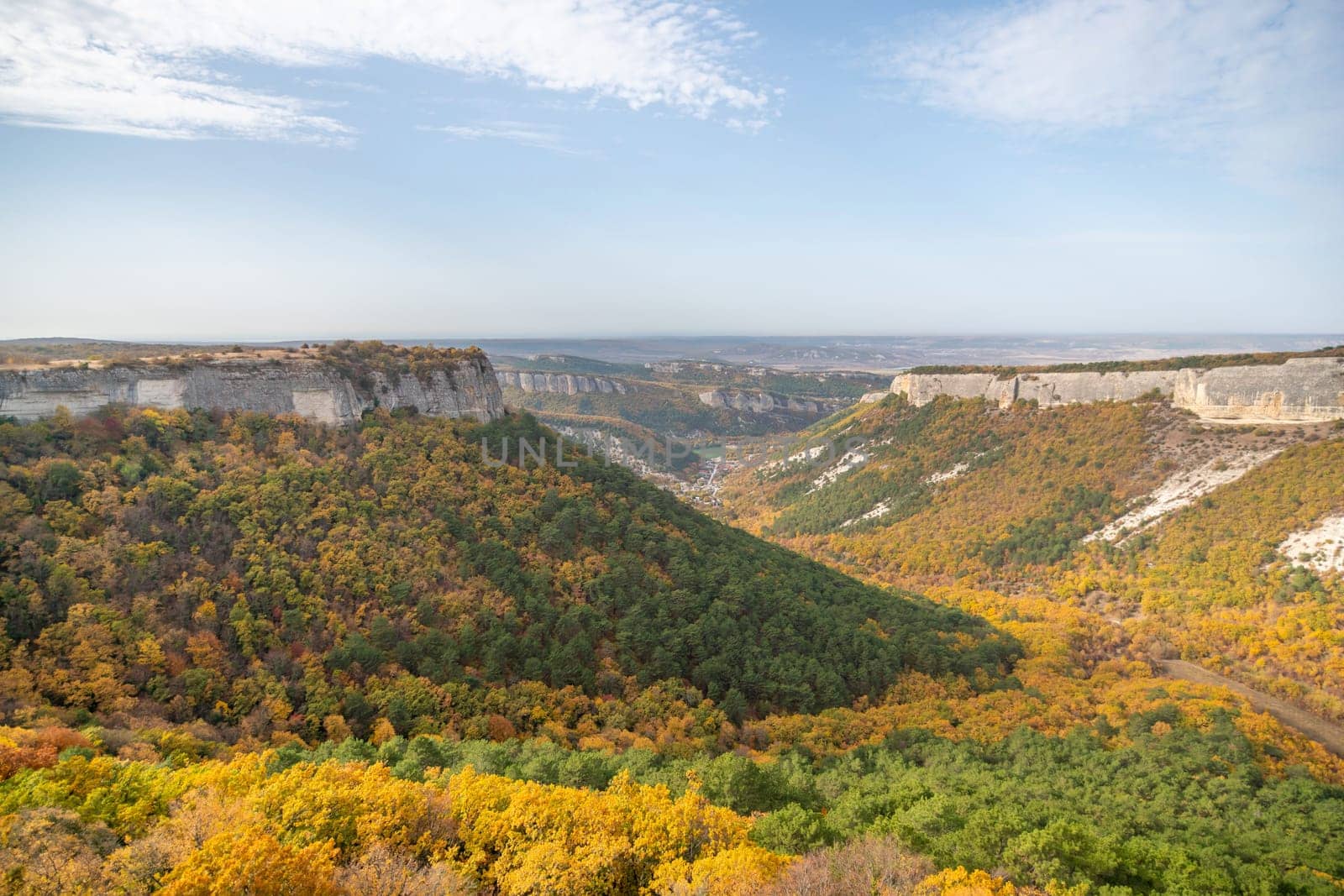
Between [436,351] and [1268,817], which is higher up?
[436,351]

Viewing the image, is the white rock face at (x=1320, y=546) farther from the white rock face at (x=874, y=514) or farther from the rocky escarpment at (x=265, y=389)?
the rocky escarpment at (x=265, y=389)

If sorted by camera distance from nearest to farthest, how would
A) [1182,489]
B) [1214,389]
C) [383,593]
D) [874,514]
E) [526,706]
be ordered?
[526,706], [383,593], [1182,489], [1214,389], [874,514]

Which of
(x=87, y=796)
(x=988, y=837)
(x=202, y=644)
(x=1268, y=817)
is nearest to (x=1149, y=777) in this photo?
(x=1268, y=817)

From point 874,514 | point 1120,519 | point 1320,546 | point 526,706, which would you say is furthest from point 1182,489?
point 526,706

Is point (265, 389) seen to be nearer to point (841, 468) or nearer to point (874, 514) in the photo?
point (874, 514)

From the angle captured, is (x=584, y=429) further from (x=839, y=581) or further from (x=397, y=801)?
(x=397, y=801)

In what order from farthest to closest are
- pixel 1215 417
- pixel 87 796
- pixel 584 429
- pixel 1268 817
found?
1. pixel 584 429
2. pixel 1215 417
3. pixel 1268 817
4. pixel 87 796

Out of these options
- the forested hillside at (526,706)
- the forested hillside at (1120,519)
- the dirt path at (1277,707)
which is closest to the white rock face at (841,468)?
the forested hillside at (1120,519)

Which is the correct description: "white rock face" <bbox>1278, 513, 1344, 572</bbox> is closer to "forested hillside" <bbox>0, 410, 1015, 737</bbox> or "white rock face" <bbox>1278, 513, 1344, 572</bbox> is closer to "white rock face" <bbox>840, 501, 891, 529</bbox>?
"forested hillside" <bbox>0, 410, 1015, 737</bbox>
